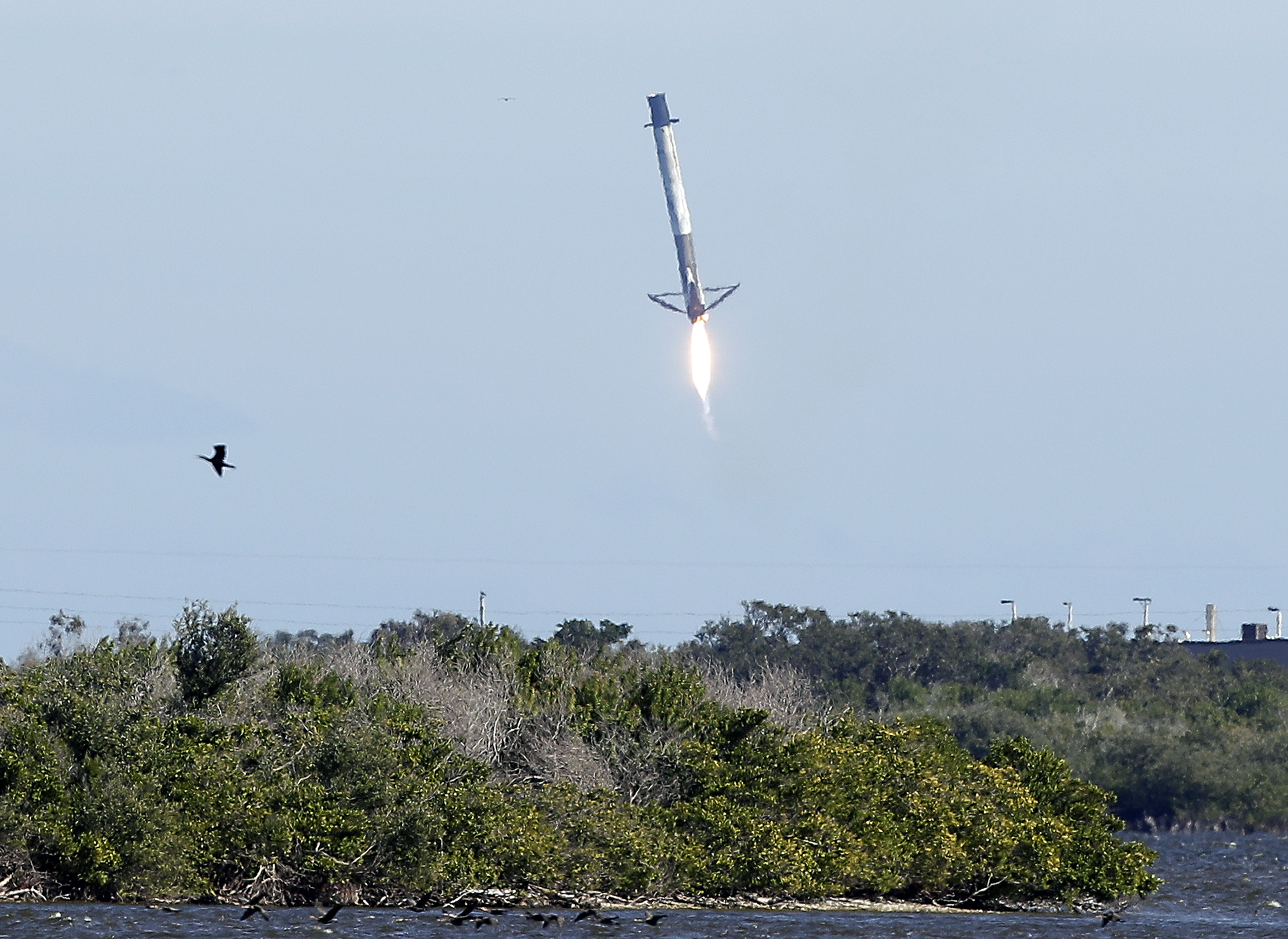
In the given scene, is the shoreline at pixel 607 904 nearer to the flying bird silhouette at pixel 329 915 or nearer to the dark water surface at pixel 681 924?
the dark water surface at pixel 681 924

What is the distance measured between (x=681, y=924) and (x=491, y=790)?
5.34 m

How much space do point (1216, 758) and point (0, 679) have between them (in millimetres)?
71241

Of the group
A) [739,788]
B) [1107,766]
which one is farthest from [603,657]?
[1107,766]

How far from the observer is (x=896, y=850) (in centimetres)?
4850

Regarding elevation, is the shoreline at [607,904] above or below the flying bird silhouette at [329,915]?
below

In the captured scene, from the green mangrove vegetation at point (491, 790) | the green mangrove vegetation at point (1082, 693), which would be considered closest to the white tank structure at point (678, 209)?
the green mangrove vegetation at point (491, 790)

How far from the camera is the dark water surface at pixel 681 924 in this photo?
3869 cm

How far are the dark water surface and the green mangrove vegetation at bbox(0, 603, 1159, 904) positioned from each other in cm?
103

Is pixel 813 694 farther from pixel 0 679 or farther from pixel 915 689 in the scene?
pixel 0 679

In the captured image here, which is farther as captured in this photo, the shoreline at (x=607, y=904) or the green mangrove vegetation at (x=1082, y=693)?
the green mangrove vegetation at (x=1082, y=693)

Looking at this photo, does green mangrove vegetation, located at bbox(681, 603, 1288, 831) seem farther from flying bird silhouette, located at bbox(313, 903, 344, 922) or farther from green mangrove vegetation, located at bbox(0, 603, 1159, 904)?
flying bird silhouette, located at bbox(313, 903, 344, 922)

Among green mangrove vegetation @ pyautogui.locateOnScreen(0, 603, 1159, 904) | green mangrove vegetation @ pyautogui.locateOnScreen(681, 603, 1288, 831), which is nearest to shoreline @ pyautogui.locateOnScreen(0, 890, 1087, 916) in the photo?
green mangrove vegetation @ pyautogui.locateOnScreen(0, 603, 1159, 904)

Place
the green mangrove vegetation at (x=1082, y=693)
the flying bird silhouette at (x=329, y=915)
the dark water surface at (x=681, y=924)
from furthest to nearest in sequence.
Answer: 1. the green mangrove vegetation at (x=1082, y=693)
2. the flying bird silhouette at (x=329, y=915)
3. the dark water surface at (x=681, y=924)

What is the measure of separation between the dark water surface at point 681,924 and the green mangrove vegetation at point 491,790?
103 cm
